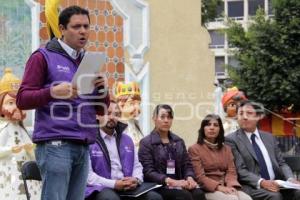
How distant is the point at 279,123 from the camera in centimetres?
1290

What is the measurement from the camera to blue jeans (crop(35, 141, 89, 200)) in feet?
12.1

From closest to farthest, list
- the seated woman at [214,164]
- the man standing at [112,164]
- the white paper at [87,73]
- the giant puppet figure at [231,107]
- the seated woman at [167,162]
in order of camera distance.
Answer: the white paper at [87,73]
the man standing at [112,164]
the seated woman at [167,162]
the seated woman at [214,164]
the giant puppet figure at [231,107]

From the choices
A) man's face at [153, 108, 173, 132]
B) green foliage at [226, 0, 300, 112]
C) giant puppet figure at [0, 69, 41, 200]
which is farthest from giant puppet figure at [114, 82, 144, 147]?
green foliage at [226, 0, 300, 112]

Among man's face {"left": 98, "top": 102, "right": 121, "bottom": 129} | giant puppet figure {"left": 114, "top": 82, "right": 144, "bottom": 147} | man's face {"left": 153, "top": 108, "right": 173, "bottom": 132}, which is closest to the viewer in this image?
man's face {"left": 98, "top": 102, "right": 121, "bottom": 129}

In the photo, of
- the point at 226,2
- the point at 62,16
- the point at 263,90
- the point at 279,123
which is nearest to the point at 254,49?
the point at 263,90

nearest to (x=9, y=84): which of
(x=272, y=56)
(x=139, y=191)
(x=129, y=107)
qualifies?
(x=129, y=107)

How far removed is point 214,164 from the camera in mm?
6336

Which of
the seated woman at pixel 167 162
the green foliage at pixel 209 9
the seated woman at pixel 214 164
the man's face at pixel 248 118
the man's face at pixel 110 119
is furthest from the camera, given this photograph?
the green foliage at pixel 209 9

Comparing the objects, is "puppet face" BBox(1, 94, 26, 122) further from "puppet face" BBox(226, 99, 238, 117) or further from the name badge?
"puppet face" BBox(226, 99, 238, 117)

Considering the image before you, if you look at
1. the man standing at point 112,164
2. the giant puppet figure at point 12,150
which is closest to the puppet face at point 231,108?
the man standing at point 112,164

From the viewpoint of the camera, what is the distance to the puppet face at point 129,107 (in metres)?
7.00

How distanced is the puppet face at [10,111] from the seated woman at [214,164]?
166 centimetres

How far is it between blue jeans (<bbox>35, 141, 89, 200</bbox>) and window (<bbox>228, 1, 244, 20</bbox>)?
130 feet

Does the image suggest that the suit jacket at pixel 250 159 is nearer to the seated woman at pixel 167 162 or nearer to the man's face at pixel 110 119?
the seated woman at pixel 167 162
